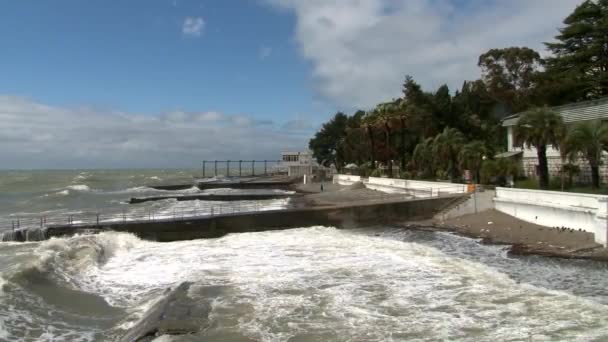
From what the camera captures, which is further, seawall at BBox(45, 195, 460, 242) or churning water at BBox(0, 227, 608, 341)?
seawall at BBox(45, 195, 460, 242)

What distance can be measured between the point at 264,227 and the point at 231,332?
1628 centimetres

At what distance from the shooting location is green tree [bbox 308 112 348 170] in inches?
4724

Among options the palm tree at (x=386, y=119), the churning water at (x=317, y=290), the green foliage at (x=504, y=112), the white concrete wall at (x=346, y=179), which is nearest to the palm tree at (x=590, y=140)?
the green foliage at (x=504, y=112)

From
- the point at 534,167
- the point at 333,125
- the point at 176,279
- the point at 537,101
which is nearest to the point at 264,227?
the point at 176,279

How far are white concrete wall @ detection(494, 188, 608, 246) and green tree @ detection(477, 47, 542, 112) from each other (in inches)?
1226

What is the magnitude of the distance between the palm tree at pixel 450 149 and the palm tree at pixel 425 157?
2.35 metres

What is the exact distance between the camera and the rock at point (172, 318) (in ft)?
34.4

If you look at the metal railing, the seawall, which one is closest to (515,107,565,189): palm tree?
the seawall

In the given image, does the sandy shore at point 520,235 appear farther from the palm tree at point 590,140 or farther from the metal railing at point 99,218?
the metal railing at point 99,218

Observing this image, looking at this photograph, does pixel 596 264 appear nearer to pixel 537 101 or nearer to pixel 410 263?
pixel 410 263

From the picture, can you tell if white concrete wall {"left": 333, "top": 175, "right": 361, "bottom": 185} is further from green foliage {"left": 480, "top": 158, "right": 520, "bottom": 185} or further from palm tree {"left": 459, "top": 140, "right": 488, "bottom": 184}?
green foliage {"left": 480, "top": 158, "right": 520, "bottom": 185}

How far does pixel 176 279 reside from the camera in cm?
1628

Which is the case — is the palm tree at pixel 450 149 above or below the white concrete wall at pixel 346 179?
above

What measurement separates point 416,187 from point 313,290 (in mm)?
27935
